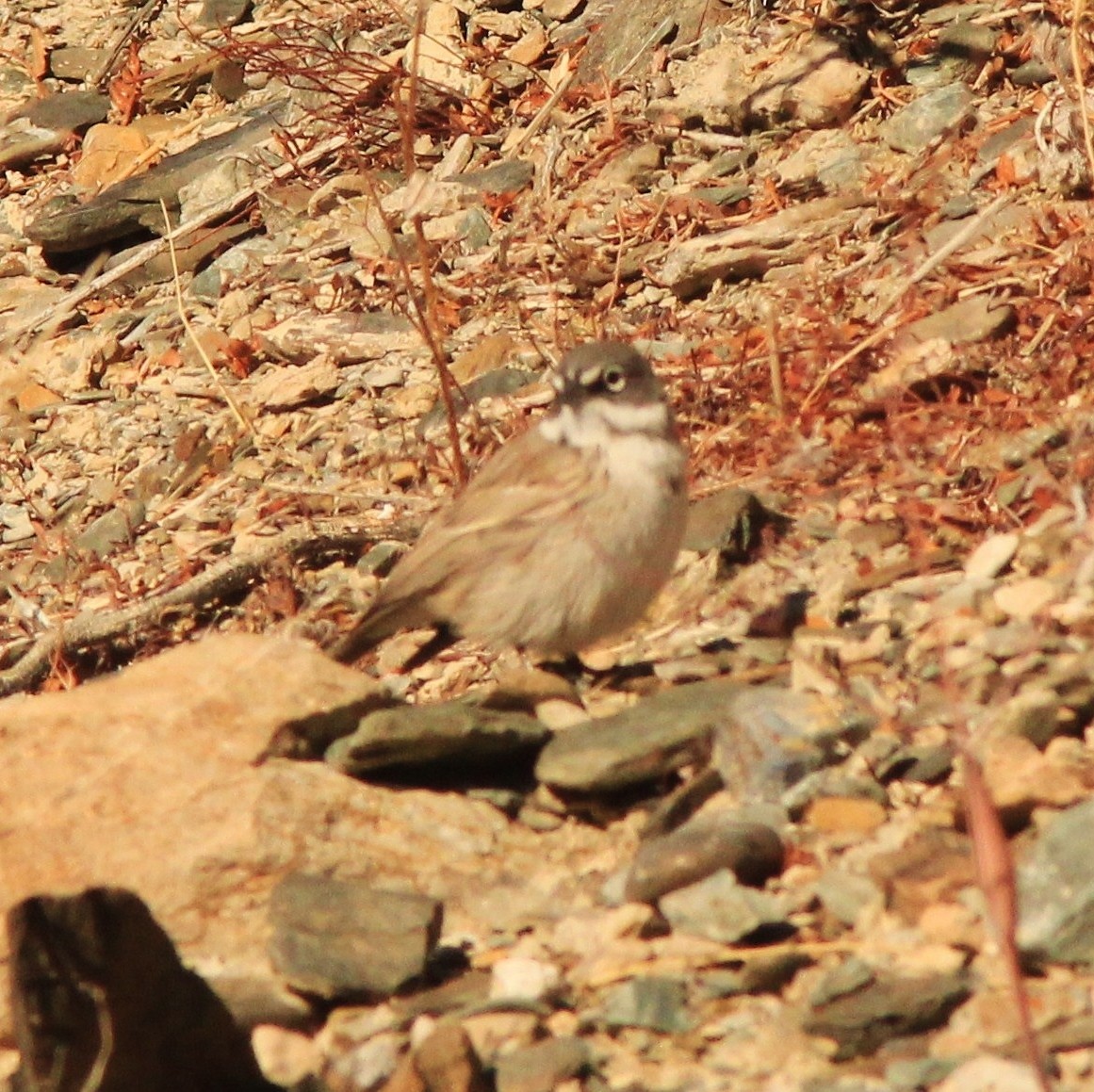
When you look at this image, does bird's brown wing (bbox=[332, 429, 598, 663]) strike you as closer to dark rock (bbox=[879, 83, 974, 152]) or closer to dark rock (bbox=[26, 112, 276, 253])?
dark rock (bbox=[879, 83, 974, 152])

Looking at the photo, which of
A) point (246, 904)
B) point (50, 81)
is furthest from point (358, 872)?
point (50, 81)

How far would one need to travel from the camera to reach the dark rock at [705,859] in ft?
12.6

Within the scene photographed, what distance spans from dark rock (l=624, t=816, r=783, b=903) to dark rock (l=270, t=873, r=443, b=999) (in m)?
0.42

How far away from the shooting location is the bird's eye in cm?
529

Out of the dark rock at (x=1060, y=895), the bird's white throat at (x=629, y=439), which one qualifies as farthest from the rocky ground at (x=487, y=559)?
the bird's white throat at (x=629, y=439)

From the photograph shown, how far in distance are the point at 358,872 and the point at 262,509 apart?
2.85 meters

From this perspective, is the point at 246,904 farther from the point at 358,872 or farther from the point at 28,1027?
the point at 28,1027

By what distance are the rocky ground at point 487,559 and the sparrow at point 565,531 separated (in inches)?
10.4

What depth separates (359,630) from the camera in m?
5.47

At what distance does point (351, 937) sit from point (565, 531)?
156 cm

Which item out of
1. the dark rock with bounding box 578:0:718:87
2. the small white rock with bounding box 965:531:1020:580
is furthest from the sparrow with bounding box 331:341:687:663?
the dark rock with bounding box 578:0:718:87

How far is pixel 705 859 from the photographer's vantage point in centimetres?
386

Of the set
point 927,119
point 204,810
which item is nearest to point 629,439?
point 204,810

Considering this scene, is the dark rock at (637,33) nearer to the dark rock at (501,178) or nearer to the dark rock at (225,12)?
the dark rock at (501,178)
